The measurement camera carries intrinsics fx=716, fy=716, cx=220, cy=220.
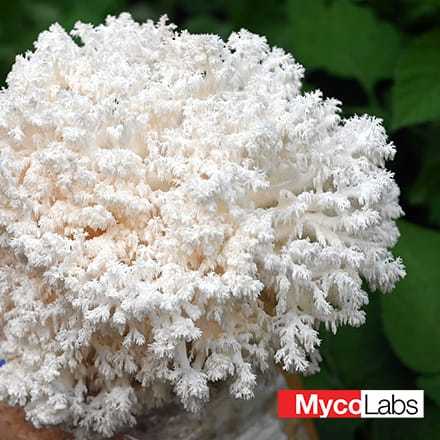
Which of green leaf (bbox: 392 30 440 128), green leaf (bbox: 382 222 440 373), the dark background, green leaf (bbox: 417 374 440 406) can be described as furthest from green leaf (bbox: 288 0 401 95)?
green leaf (bbox: 417 374 440 406)

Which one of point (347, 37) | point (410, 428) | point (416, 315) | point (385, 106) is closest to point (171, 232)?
point (416, 315)

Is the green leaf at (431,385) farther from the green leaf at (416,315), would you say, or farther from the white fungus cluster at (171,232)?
the white fungus cluster at (171,232)

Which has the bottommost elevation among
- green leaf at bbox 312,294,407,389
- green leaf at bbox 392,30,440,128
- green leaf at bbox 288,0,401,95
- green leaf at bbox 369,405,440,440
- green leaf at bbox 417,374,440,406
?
green leaf at bbox 369,405,440,440

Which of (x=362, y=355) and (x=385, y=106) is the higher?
(x=385, y=106)

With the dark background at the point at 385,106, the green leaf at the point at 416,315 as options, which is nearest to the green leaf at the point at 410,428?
the dark background at the point at 385,106

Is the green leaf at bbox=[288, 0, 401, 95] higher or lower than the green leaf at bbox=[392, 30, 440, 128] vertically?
higher

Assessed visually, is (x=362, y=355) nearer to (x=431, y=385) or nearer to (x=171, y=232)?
(x=431, y=385)

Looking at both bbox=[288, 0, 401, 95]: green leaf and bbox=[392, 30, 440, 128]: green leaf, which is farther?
bbox=[288, 0, 401, 95]: green leaf

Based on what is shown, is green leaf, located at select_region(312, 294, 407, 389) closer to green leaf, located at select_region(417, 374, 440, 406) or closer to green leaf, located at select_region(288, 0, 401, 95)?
green leaf, located at select_region(417, 374, 440, 406)
